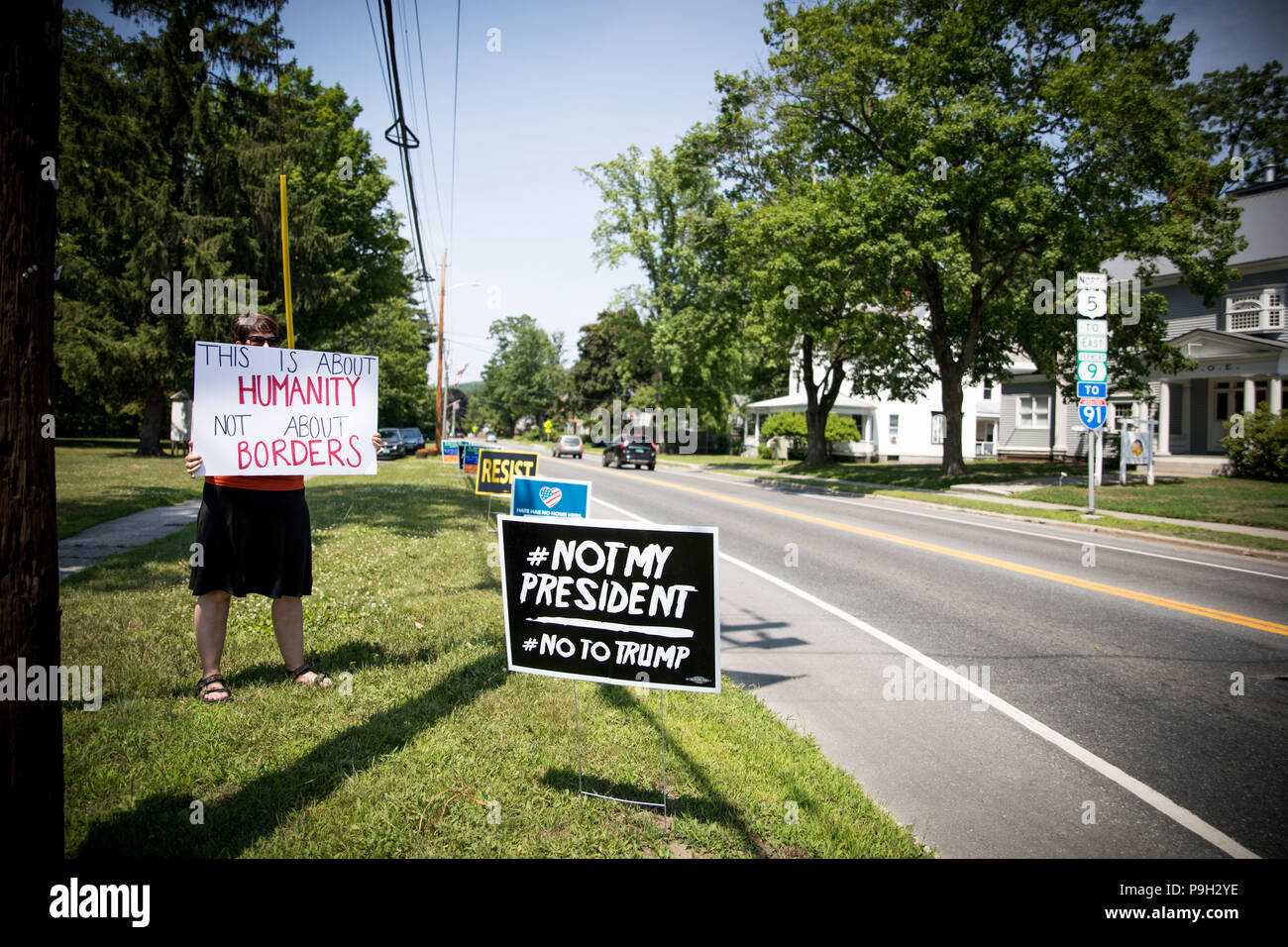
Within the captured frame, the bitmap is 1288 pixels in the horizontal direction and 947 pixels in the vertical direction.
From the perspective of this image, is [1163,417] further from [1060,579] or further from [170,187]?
[170,187]

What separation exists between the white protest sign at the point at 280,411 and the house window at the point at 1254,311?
118 ft

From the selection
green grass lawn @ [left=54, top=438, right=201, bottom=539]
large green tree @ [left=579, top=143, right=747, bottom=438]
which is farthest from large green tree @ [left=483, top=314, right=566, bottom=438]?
green grass lawn @ [left=54, top=438, right=201, bottom=539]

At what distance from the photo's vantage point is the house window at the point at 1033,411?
122 ft

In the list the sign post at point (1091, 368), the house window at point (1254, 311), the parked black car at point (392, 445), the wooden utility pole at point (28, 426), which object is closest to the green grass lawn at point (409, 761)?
the wooden utility pole at point (28, 426)

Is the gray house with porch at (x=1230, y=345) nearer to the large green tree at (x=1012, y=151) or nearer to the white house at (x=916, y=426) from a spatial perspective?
the large green tree at (x=1012, y=151)

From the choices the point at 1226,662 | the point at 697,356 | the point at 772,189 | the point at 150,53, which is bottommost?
the point at 1226,662

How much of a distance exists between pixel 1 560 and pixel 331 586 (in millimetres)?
4826

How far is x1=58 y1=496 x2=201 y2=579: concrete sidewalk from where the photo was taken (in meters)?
8.34

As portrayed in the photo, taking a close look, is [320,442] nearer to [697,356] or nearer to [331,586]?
[331,586]

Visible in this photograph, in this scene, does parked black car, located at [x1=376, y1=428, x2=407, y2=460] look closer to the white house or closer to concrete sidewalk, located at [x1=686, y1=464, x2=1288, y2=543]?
concrete sidewalk, located at [x1=686, y1=464, x2=1288, y2=543]

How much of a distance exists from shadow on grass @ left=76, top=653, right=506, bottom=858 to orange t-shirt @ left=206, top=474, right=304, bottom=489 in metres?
1.59

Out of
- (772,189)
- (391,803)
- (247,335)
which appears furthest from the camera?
(772,189)
